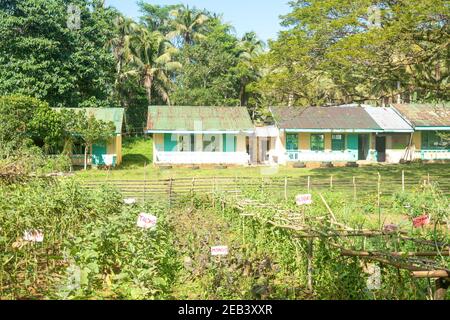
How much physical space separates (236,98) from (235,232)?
30.6 m

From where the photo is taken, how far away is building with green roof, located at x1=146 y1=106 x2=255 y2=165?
2889 centimetres

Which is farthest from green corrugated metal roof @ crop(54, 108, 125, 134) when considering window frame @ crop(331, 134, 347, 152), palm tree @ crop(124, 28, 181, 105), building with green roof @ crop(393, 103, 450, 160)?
building with green roof @ crop(393, 103, 450, 160)

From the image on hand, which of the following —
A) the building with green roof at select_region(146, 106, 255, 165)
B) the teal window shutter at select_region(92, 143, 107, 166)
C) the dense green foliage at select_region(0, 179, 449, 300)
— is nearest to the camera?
the dense green foliage at select_region(0, 179, 449, 300)

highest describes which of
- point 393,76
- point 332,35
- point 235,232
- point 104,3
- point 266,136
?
point 104,3

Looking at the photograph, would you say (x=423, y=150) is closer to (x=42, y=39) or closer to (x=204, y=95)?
(x=204, y=95)

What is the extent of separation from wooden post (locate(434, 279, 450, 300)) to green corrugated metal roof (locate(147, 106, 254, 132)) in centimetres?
2495

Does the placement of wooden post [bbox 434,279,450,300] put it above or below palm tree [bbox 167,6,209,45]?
below

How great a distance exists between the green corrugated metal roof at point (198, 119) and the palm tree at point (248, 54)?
6.26 meters

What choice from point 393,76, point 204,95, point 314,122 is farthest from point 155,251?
point 204,95

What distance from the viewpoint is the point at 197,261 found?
7.35 metres

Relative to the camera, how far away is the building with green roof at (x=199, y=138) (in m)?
28.9

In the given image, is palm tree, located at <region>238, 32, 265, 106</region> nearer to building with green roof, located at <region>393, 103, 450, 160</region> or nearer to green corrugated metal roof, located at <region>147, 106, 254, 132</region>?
green corrugated metal roof, located at <region>147, 106, 254, 132</region>
